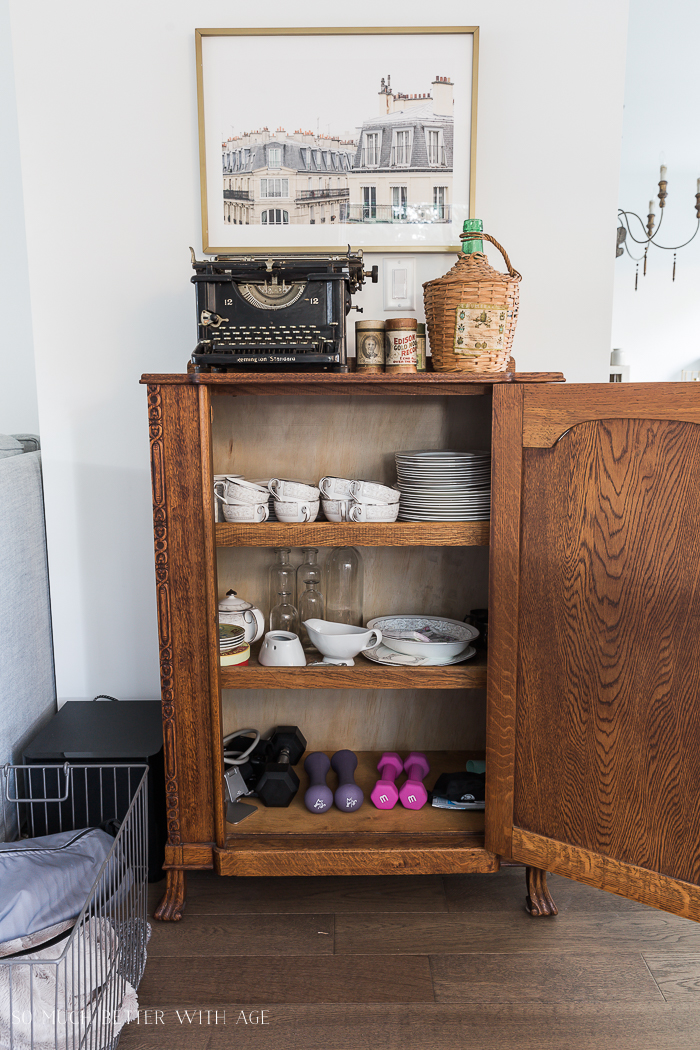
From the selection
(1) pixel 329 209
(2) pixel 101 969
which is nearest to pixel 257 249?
(1) pixel 329 209

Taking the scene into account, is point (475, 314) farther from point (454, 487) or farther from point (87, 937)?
point (87, 937)

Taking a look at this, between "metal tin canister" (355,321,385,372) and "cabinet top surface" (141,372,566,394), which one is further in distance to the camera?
"metal tin canister" (355,321,385,372)

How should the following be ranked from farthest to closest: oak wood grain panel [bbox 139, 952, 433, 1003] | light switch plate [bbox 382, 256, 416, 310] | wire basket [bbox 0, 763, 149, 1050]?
light switch plate [bbox 382, 256, 416, 310] → oak wood grain panel [bbox 139, 952, 433, 1003] → wire basket [bbox 0, 763, 149, 1050]

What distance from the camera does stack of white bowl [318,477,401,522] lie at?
1615 mm

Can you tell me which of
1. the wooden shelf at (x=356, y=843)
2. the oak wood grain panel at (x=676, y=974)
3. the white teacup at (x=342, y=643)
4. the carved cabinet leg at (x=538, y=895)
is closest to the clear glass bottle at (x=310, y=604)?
the white teacup at (x=342, y=643)

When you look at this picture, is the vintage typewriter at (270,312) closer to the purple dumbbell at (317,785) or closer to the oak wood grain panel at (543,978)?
the purple dumbbell at (317,785)

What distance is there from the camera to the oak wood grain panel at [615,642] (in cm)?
134

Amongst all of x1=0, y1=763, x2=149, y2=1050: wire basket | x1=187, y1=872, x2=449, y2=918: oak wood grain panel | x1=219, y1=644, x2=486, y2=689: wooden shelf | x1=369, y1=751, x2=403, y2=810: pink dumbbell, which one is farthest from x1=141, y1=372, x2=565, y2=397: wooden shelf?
x1=187, y1=872, x2=449, y2=918: oak wood grain panel

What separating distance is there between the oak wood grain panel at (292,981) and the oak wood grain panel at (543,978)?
2.1 inches

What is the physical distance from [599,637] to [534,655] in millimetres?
147

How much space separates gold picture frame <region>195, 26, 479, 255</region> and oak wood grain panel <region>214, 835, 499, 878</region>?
1454 mm

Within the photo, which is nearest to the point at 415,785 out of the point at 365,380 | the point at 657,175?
the point at 365,380

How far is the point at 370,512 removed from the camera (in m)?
1.62

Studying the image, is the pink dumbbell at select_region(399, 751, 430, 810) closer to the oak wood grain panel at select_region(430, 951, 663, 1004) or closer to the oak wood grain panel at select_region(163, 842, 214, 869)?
the oak wood grain panel at select_region(430, 951, 663, 1004)
